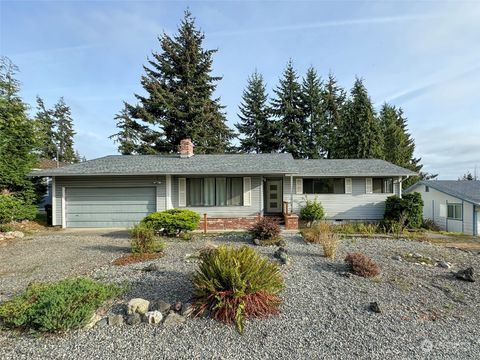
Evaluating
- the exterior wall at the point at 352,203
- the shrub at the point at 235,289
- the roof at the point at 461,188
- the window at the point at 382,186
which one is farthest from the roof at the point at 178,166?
the roof at the point at 461,188

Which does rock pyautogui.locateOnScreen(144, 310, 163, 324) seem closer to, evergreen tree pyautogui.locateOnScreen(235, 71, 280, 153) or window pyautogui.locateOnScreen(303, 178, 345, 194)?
window pyautogui.locateOnScreen(303, 178, 345, 194)

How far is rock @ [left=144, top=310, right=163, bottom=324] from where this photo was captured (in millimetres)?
3932

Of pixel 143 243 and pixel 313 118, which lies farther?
pixel 313 118

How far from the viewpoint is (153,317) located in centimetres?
395

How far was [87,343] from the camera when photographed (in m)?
3.47

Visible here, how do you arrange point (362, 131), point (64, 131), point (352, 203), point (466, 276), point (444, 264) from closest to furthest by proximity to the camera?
point (466, 276)
point (444, 264)
point (352, 203)
point (362, 131)
point (64, 131)

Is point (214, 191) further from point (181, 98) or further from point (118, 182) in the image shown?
point (181, 98)

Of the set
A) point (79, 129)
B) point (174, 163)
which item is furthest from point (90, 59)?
point (79, 129)

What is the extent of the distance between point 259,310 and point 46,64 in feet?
45.0

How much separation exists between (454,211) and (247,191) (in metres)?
11.5

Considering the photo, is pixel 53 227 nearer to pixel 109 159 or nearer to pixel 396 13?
pixel 109 159

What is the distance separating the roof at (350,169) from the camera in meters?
14.6

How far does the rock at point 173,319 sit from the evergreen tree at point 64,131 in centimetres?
5149

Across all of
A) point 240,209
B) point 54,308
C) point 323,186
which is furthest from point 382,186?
point 54,308
